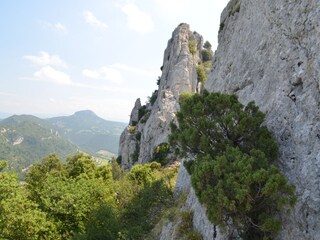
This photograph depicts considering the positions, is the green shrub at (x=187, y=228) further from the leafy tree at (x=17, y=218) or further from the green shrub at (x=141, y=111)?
the green shrub at (x=141, y=111)

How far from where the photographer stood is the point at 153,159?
206ft

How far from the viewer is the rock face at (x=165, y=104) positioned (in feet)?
224

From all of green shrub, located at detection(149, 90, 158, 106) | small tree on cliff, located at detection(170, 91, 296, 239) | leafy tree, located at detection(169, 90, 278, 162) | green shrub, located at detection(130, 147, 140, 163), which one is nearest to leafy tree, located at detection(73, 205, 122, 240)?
small tree on cliff, located at detection(170, 91, 296, 239)

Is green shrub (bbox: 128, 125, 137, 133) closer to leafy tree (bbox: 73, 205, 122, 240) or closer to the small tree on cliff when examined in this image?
leafy tree (bbox: 73, 205, 122, 240)

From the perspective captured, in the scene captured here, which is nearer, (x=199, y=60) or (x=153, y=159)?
(x=153, y=159)

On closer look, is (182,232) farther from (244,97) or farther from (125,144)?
(125,144)

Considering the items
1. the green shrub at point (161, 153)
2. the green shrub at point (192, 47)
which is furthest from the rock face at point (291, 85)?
the green shrub at point (192, 47)

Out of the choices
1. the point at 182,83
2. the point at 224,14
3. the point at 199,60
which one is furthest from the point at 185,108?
the point at 199,60

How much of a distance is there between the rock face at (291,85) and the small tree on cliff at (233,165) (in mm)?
1004

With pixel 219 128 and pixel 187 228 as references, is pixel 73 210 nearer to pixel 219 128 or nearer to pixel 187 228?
pixel 187 228

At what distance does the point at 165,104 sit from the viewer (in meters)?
70.2

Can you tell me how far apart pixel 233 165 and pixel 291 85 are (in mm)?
7027

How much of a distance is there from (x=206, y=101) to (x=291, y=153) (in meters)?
5.18

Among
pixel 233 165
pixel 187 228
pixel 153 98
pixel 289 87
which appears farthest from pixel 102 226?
pixel 153 98
